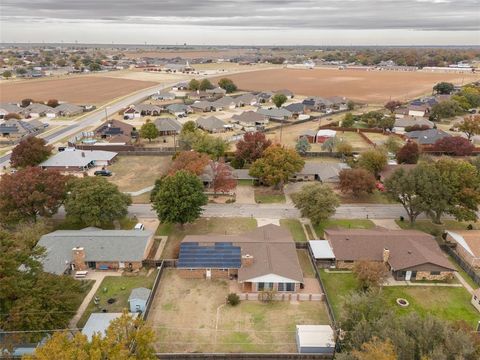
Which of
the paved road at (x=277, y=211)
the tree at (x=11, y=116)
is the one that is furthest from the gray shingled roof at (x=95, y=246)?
the tree at (x=11, y=116)

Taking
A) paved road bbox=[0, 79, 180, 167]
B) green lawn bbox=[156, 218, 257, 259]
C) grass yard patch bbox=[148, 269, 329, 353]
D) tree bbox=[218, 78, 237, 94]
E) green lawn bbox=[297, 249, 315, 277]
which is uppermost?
tree bbox=[218, 78, 237, 94]

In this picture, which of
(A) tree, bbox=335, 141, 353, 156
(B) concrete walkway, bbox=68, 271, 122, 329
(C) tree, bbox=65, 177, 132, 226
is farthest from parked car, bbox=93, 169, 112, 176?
(A) tree, bbox=335, 141, 353, 156

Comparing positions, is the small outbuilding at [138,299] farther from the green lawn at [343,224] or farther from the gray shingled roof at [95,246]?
the green lawn at [343,224]

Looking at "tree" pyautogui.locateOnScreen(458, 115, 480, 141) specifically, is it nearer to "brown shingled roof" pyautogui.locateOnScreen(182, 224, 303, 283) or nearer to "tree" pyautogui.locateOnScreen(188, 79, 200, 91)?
"brown shingled roof" pyautogui.locateOnScreen(182, 224, 303, 283)

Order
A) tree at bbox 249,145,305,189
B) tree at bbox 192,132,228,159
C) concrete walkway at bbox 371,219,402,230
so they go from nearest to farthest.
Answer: concrete walkway at bbox 371,219,402,230
tree at bbox 249,145,305,189
tree at bbox 192,132,228,159

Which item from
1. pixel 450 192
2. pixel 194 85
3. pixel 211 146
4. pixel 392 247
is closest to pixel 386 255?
pixel 392 247

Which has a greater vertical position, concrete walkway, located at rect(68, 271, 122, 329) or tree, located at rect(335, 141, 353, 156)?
tree, located at rect(335, 141, 353, 156)

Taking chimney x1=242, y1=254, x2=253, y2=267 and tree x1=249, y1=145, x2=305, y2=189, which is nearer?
chimney x1=242, y1=254, x2=253, y2=267
